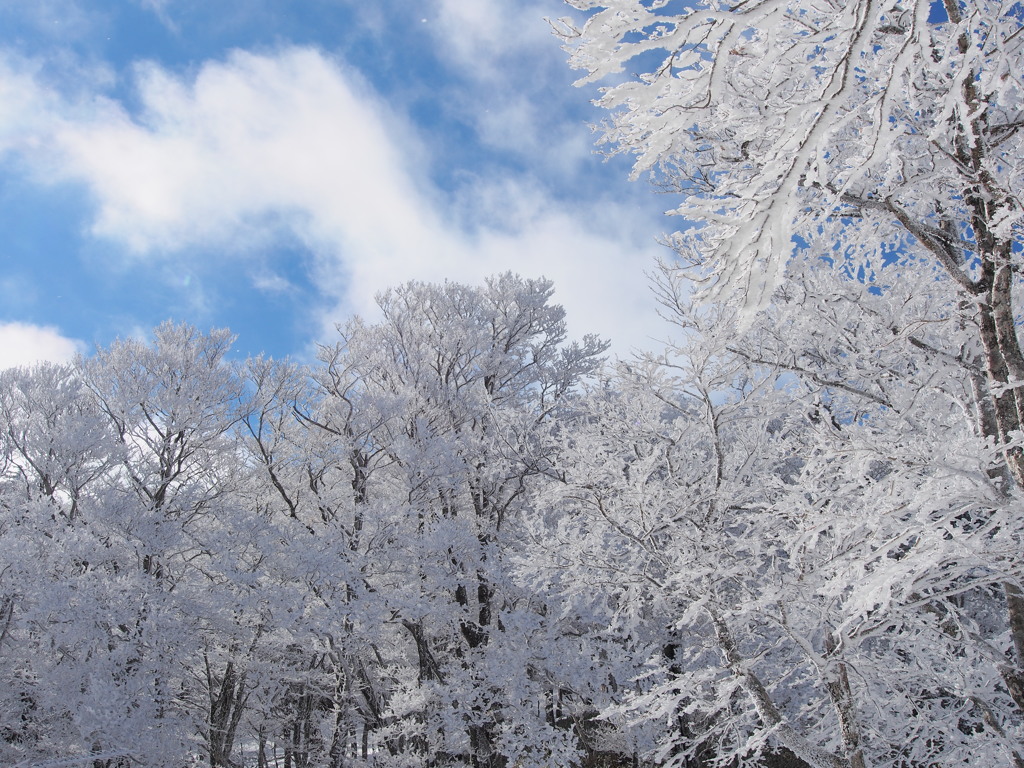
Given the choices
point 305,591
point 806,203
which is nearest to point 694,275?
point 806,203

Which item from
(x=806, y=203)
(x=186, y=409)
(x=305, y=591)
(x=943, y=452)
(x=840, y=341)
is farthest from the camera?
(x=186, y=409)

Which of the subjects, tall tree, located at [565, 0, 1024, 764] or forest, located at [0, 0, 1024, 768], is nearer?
tall tree, located at [565, 0, 1024, 764]

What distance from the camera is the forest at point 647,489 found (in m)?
2.71

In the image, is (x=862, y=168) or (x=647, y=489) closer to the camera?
(x=862, y=168)

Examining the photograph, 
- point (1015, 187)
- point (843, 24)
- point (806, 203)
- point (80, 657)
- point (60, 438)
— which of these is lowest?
point (80, 657)

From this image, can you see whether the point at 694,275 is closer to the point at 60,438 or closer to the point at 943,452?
the point at 943,452

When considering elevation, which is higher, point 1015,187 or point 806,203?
point 806,203

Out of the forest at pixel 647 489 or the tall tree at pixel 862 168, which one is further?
the forest at pixel 647 489

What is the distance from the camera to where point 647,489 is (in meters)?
6.18

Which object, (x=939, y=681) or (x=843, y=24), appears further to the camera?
(x=939, y=681)

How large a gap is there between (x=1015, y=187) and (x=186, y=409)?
39.9ft

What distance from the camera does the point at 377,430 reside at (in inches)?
494

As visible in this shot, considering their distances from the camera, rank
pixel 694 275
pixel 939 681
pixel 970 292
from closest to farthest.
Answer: pixel 694 275
pixel 970 292
pixel 939 681

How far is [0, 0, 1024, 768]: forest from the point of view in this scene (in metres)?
2.71
